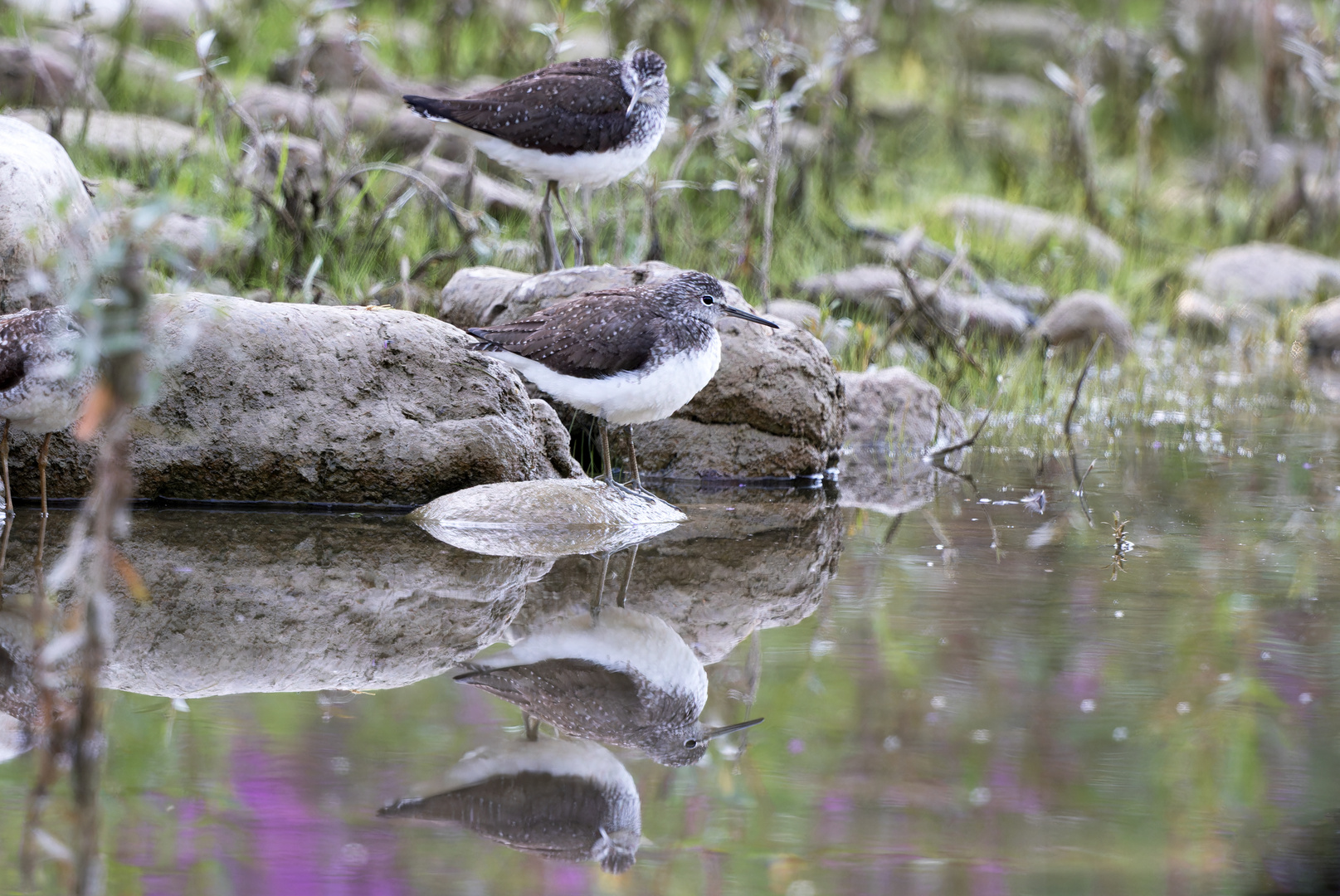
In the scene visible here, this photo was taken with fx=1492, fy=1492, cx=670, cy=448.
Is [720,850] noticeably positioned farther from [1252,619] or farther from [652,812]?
[1252,619]

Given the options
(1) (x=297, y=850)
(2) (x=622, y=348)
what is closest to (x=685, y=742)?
(1) (x=297, y=850)

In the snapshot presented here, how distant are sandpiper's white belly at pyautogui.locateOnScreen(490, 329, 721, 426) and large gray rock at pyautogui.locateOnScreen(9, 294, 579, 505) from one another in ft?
1.61

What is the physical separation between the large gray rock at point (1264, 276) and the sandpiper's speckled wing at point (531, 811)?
11.2 metres

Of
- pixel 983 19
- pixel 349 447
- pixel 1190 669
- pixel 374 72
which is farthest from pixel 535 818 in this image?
pixel 983 19

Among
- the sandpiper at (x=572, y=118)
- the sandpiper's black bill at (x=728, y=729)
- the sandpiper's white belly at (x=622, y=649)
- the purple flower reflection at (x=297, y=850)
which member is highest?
the sandpiper at (x=572, y=118)

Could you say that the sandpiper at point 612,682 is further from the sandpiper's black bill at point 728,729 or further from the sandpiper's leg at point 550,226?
the sandpiper's leg at point 550,226

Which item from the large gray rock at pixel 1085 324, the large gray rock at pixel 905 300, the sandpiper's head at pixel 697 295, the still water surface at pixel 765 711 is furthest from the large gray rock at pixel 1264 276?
the sandpiper's head at pixel 697 295

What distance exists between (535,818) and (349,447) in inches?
141

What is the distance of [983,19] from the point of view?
887 inches

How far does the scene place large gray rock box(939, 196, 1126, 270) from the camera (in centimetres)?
1330

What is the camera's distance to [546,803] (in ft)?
11.6

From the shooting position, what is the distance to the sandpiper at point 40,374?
19.0 ft

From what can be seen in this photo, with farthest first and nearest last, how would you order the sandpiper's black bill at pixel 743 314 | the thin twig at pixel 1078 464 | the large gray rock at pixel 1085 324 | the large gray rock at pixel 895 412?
the large gray rock at pixel 1085 324
the large gray rock at pixel 895 412
the thin twig at pixel 1078 464
the sandpiper's black bill at pixel 743 314

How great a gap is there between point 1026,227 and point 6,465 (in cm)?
969
